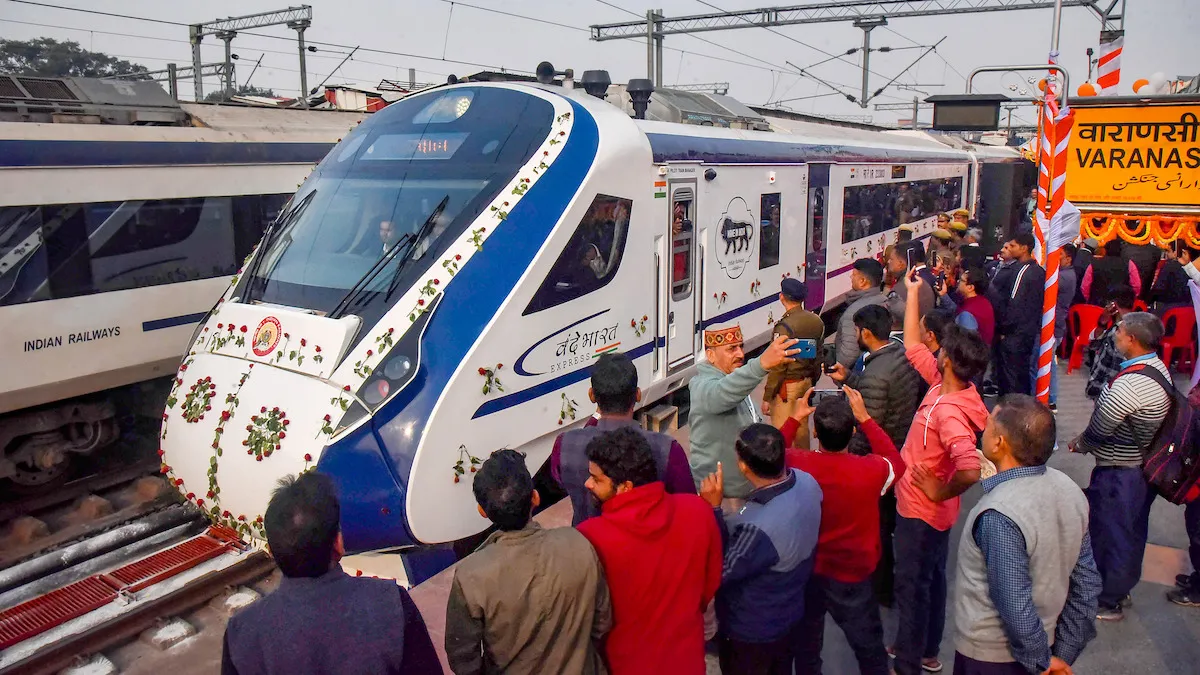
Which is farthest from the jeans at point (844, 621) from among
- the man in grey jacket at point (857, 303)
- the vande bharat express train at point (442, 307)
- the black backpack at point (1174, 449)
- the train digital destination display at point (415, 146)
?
the train digital destination display at point (415, 146)

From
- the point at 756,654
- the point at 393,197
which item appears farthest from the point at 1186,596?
the point at 393,197

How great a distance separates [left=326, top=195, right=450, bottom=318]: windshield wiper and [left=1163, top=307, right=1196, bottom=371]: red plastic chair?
26.4ft

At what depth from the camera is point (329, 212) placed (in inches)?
230

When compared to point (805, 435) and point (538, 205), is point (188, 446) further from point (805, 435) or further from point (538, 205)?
point (805, 435)

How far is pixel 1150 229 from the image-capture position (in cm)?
988

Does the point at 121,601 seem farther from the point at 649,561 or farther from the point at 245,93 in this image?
the point at 245,93

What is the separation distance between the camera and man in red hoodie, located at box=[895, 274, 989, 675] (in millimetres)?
4004

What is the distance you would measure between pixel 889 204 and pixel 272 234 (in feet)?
34.2

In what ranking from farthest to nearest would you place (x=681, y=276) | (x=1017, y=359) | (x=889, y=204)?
(x=889, y=204)
(x=1017, y=359)
(x=681, y=276)

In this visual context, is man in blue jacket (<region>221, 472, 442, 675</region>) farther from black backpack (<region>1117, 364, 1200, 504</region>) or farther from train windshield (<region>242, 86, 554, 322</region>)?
black backpack (<region>1117, 364, 1200, 504</region>)

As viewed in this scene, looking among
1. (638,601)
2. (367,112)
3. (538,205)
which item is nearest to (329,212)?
(538,205)

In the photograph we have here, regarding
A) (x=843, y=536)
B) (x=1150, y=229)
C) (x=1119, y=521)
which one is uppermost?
(x=1150, y=229)

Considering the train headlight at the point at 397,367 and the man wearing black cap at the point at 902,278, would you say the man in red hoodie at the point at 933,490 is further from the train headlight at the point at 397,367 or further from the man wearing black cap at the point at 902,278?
the train headlight at the point at 397,367

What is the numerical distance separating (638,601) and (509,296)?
96.1 inches
